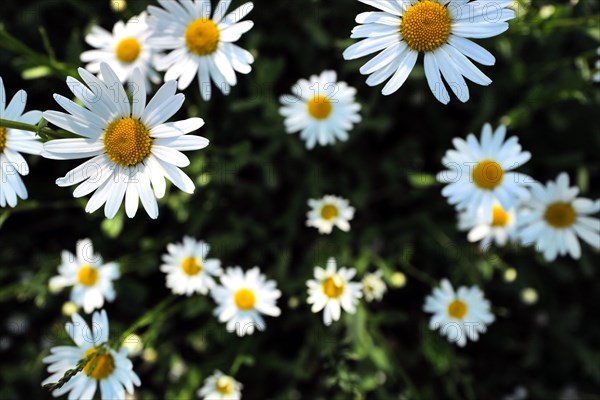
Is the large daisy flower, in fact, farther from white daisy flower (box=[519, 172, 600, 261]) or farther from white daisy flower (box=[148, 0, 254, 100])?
white daisy flower (box=[519, 172, 600, 261])

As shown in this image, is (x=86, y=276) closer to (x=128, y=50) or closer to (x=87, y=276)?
(x=87, y=276)

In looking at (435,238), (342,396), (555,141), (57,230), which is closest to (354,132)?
(435,238)

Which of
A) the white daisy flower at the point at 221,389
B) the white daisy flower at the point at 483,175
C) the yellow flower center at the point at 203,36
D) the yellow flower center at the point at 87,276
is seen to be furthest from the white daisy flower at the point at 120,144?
the white daisy flower at the point at 483,175

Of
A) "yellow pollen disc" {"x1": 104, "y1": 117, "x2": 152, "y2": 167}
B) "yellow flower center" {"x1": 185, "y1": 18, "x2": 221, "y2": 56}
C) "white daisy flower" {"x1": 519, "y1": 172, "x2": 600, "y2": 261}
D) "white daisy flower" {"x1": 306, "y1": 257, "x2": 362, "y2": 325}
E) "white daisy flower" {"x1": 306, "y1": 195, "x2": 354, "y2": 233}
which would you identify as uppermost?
A: "yellow flower center" {"x1": 185, "y1": 18, "x2": 221, "y2": 56}

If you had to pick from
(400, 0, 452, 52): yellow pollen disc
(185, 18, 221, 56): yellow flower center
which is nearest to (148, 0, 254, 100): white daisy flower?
(185, 18, 221, 56): yellow flower center

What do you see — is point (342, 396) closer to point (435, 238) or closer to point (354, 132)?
point (435, 238)
